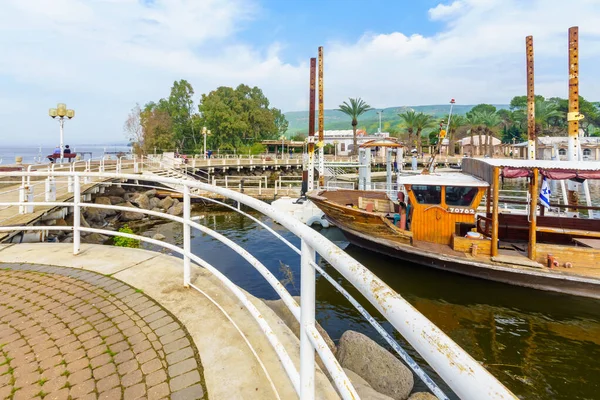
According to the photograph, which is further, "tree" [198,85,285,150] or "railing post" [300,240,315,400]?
"tree" [198,85,285,150]

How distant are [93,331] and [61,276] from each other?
1.58m

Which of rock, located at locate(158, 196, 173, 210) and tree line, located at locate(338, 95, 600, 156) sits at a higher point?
tree line, located at locate(338, 95, 600, 156)

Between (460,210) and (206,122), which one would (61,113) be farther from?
(206,122)

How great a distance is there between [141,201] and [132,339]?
757 inches

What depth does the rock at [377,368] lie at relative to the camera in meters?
4.71

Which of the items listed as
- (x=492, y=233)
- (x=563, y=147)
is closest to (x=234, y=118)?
(x=563, y=147)

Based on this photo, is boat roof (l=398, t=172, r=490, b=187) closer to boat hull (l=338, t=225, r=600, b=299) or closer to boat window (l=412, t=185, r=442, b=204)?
boat window (l=412, t=185, r=442, b=204)

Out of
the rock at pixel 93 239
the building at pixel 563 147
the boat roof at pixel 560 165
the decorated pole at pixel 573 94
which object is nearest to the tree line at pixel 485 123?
the building at pixel 563 147

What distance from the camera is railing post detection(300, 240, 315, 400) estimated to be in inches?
58.1

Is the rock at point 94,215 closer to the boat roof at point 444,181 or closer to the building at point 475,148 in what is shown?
the boat roof at point 444,181

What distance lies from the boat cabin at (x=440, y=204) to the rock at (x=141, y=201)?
52.2 feet

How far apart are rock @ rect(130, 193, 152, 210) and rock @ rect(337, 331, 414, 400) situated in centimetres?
1781

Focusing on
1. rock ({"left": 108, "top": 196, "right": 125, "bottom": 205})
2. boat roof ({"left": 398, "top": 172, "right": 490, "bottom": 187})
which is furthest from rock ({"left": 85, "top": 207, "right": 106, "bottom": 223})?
boat roof ({"left": 398, "top": 172, "right": 490, "bottom": 187})

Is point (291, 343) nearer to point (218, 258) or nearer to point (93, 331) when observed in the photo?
point (93, 331)
